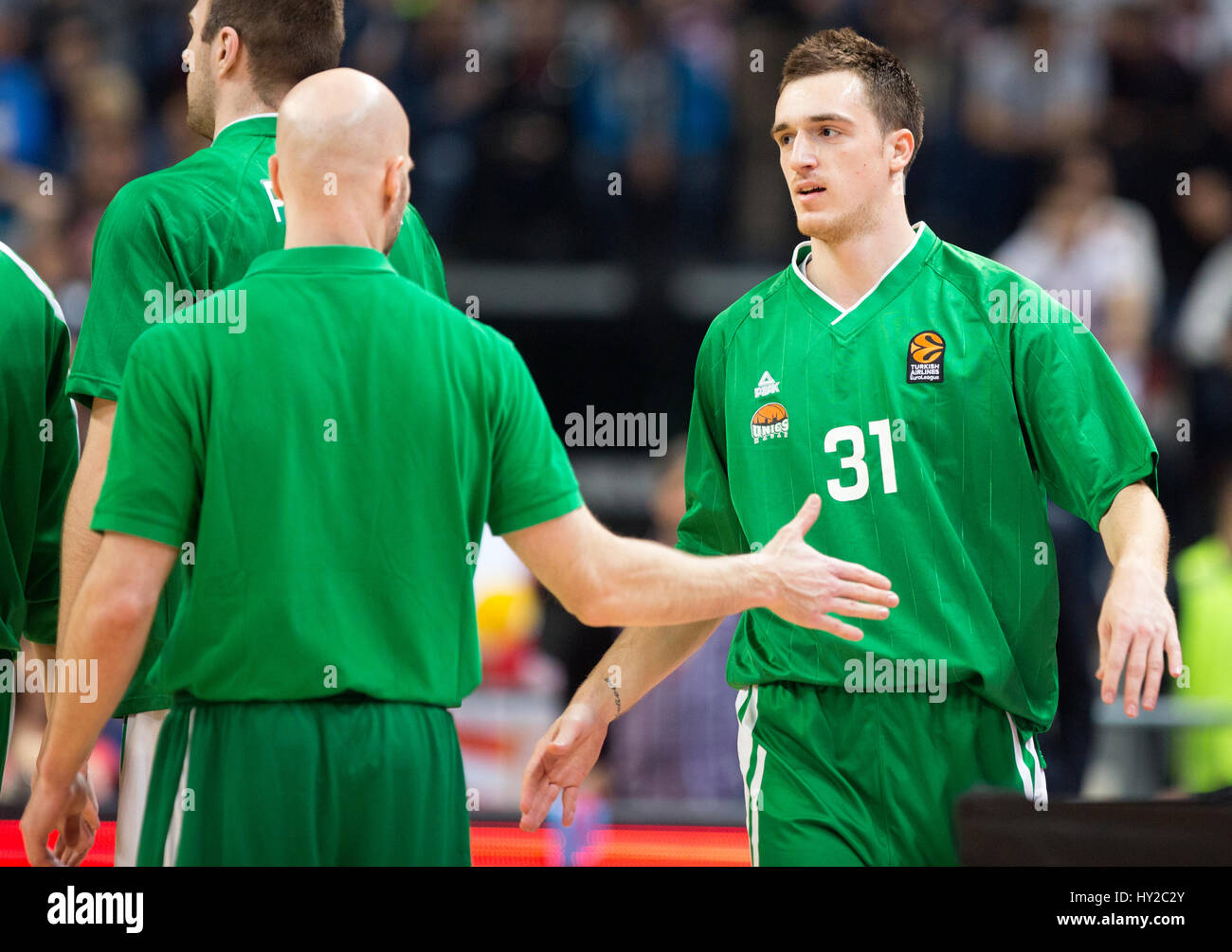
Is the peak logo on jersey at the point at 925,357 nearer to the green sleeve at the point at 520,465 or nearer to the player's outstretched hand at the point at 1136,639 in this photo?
the player's outstretched hand at the point at 1136,639

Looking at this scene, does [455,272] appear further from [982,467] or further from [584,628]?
[982,467]

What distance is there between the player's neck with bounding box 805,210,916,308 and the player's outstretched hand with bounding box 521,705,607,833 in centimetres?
122

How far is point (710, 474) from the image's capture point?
4.03 m

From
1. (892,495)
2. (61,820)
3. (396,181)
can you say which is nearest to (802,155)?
(892,495)

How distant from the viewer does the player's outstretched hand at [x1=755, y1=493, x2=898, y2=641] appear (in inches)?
119

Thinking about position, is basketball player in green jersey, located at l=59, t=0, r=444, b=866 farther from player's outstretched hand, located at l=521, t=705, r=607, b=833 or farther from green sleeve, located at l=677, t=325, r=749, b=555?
player's outstretched hand, located at l=521, t=705, r=607, b=833

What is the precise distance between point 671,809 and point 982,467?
3178 millimetres

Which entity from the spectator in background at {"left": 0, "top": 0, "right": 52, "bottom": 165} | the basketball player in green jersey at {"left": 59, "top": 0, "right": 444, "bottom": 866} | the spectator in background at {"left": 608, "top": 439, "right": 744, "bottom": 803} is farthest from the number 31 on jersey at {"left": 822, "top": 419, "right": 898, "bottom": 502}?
the spectator in background at {"left": 0, "top": 0, "right": 52, "bottom": 165}

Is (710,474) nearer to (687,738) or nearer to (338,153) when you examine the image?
(338,153)

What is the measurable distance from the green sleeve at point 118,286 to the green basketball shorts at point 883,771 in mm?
1684

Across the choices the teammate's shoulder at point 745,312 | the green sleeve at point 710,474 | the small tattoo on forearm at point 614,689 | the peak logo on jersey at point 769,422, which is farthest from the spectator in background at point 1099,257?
the small tattoo on forearm at point 614,689

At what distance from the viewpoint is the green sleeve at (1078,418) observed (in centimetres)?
353
